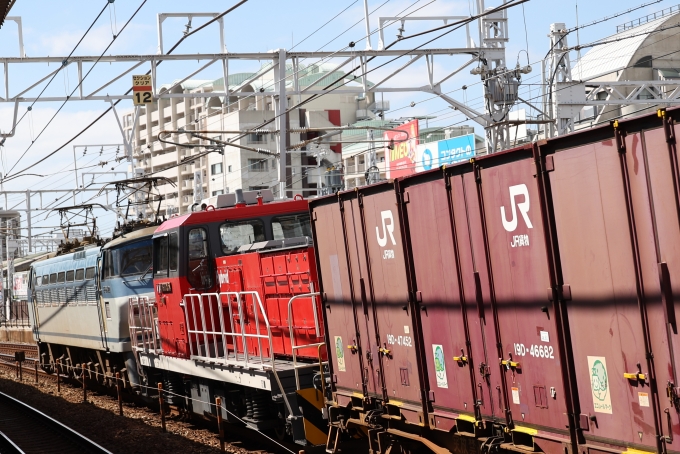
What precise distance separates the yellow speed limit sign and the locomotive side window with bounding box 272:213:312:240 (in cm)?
750

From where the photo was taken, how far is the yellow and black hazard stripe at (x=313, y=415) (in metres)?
10.9

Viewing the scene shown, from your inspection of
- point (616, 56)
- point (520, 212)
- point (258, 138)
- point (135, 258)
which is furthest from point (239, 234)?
point (258, 138)

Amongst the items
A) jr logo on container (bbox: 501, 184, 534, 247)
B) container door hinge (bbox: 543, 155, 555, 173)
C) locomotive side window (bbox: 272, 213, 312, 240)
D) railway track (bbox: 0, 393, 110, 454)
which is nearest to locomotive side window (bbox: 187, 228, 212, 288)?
locomotive side window (bbox: 272, 213, 312, 240)

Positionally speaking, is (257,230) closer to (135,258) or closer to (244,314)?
(244,314)

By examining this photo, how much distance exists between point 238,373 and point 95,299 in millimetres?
8601

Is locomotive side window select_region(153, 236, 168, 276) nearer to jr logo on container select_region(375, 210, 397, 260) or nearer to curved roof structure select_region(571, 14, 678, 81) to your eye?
jr logo on container select_region(375, 210, 397, 260)

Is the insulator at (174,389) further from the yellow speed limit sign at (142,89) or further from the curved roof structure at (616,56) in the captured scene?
the curved roof structure at (616,56)

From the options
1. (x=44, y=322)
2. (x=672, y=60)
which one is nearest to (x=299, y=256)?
(x=44, y=322)

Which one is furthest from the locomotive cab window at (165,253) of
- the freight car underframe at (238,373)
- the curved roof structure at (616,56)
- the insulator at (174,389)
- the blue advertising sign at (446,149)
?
the curved roof structure at (616,56)

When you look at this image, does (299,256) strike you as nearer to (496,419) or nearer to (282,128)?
(496,419)

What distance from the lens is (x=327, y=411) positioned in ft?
35.0

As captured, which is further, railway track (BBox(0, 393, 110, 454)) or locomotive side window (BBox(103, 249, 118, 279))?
locomotive side window (BBox(103, 249, 118, 279))

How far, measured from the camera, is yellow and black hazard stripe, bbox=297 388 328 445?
1085cm

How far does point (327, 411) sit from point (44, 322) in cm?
1765
